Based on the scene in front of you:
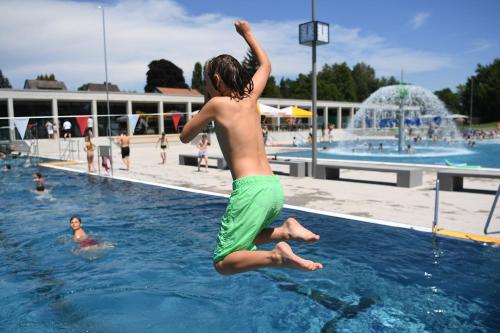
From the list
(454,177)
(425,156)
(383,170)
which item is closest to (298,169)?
(383,170)

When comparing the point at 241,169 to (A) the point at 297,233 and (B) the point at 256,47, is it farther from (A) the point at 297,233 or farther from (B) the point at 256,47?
(B) the point at 256,47

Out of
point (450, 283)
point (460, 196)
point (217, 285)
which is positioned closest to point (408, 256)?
point (450, 283)

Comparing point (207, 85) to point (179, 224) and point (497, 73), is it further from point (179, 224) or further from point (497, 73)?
point (497, 73)

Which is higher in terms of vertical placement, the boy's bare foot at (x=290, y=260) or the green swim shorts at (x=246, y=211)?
the green swim shorts at (x=246, y=211)

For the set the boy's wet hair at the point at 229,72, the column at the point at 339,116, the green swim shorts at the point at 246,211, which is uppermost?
the column at the point at 339,116

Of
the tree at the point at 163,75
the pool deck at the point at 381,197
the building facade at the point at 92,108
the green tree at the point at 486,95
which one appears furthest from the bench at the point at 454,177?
the tree at the point at 163,75

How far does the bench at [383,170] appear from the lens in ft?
35.4

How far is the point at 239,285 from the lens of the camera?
4.94 m

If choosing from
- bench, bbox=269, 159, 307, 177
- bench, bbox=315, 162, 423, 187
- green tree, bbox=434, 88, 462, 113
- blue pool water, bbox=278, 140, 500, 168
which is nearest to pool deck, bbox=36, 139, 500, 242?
bench, bbox=315, 162, 423, 187

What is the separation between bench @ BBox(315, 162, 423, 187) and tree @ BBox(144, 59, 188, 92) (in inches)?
3177

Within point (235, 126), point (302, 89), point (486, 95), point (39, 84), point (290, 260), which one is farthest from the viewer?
point (302, 89)

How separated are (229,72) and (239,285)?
10.4ft

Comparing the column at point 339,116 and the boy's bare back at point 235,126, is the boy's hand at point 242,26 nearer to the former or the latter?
the boy's bare back at point 235,126

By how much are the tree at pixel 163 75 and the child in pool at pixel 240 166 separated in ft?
294
